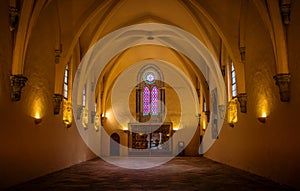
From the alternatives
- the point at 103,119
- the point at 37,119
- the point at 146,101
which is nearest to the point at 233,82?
the point at 37,119

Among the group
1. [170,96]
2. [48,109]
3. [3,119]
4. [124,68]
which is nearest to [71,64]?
[48,109]

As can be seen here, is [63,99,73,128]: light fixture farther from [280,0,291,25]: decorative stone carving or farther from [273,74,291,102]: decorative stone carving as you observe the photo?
[280,0,291,25]: decorative stone carving

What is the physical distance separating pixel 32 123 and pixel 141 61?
15232mm

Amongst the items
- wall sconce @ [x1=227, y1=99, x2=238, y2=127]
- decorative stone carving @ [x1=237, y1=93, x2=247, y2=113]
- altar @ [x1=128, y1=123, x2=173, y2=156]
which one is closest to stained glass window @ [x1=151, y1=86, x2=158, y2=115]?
altar @ [x1=128, y1=123, x2=173, y2=156]

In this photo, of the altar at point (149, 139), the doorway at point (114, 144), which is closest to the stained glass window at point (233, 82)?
the altar at point (149, 139)

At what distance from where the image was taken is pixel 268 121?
10031mm

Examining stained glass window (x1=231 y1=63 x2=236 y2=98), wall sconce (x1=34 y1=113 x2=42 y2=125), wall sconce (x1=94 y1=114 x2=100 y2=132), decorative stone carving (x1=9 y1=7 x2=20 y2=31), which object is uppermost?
decorative stone carving (x1=9 y1=7 x2=20 y2=31)

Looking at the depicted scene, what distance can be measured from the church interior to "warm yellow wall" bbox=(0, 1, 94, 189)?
0.12ft

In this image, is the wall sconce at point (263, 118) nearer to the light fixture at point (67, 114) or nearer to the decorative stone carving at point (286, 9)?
the decorative stone carving at point (286, 9)

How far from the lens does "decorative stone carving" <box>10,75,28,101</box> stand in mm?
8492

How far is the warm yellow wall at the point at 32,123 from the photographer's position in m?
8.18

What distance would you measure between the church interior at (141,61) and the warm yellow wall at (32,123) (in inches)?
1.4

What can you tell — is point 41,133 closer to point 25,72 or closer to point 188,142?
point 25,72

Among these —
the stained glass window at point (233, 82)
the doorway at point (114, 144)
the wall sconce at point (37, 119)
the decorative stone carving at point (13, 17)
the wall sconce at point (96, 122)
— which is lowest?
the doorway at point (114, 144)
